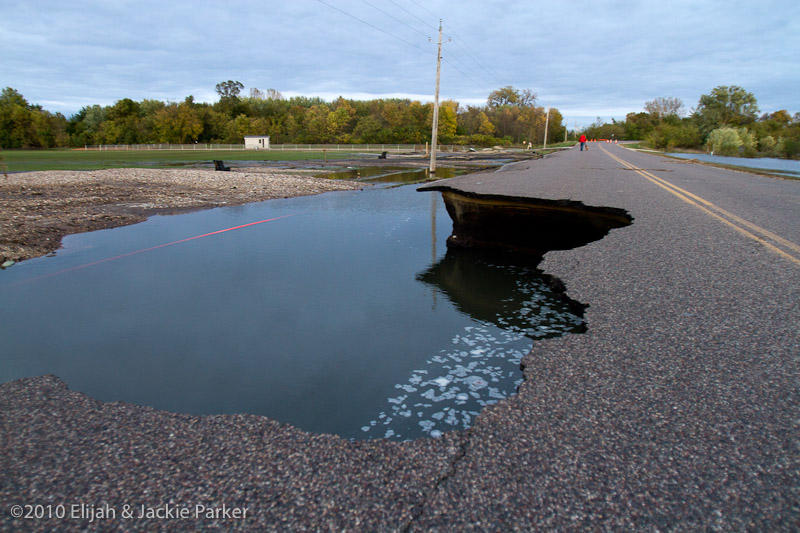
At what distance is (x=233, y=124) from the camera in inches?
4033

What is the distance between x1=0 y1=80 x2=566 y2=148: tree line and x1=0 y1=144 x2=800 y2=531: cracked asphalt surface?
9109cm

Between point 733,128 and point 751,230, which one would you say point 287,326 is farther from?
point 733,128

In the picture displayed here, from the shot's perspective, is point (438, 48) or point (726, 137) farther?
point (726, 137)

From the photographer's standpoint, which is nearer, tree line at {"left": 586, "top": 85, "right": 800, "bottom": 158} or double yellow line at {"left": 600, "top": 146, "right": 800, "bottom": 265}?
double yellow line at {"left": 600, "top": 146, "right": 800, "bottom": 265}

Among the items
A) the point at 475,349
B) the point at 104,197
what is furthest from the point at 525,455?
the point at 104,197

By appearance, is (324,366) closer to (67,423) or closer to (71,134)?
(67,423)

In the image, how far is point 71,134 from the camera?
11025 cm

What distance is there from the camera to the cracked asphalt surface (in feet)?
6.70

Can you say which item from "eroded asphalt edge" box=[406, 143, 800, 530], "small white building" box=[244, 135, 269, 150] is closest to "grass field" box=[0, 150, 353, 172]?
"eroded asphalt edge" box=[406, 143, 800, 530]

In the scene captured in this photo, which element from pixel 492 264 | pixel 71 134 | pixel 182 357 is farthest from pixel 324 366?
pixel 71 134

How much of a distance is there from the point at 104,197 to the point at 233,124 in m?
95.4

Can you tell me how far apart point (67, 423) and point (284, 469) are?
168cm

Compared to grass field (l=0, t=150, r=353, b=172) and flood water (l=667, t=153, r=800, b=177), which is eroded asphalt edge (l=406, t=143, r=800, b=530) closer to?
flood water (l=667, t=153, r=800, b=177)

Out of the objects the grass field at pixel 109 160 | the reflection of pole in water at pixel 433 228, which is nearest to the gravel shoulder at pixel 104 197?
the grass field at pixel 109 160
